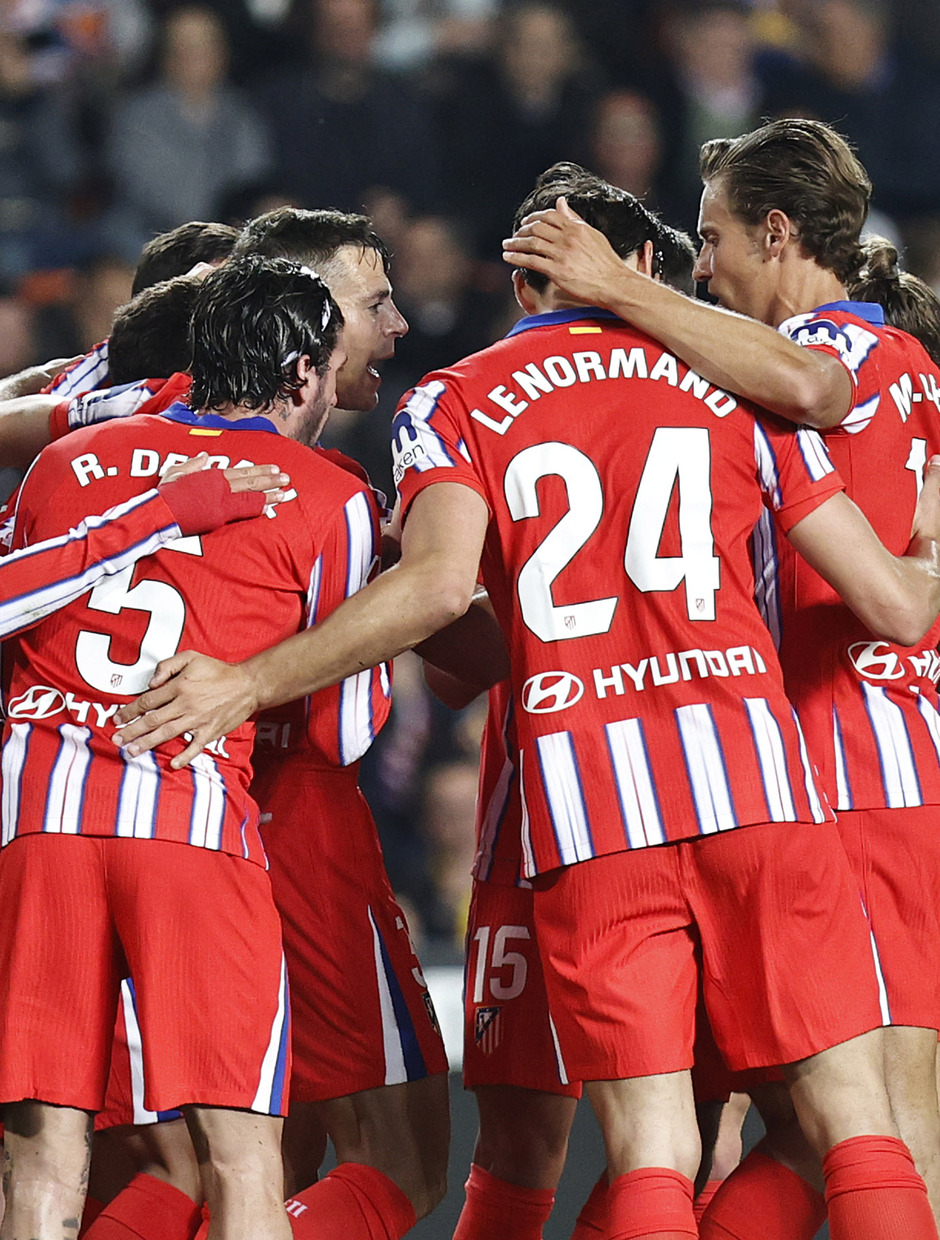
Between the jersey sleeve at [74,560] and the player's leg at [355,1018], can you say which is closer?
the jersey sleeve at [74,560]

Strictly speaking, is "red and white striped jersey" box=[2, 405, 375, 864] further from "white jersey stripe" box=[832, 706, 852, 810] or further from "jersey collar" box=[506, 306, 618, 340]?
"white jersey stripe" box=[832, 706, 852, 810]

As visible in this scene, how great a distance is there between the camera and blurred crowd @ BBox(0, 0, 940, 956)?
7.41 meters

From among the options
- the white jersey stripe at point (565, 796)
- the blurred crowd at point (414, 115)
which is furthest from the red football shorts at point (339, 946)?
the blurred crowd at point (414, 115)

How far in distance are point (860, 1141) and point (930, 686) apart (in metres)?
0.88

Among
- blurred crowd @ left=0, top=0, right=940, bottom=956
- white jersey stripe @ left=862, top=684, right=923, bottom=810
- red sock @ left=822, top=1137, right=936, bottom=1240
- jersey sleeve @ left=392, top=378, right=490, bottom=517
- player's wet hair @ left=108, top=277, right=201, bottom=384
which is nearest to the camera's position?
red sock @ left=822, top=1137, right=936, bottom=1240

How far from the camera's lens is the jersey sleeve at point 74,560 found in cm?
246

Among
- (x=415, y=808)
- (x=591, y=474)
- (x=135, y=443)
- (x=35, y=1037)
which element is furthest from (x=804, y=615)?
(x=415, y=808)

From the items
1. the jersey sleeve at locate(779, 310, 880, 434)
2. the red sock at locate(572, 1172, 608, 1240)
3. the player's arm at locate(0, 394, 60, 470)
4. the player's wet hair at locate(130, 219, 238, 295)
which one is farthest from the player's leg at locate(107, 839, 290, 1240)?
the player's wet hair at locate(130, 219, 238, 295)

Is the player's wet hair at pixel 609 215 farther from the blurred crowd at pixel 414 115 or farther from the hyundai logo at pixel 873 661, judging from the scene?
the blurred crowd at pixel 414 115

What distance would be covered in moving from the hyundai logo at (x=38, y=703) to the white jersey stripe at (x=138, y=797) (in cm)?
15

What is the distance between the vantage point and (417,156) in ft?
25.0

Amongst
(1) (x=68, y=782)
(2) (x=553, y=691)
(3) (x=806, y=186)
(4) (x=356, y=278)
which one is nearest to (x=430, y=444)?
(2) (x=553, y=691)

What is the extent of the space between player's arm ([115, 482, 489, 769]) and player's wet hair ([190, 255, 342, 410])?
0.41 meters

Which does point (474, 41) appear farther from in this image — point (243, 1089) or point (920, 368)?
point (243, 1089)
